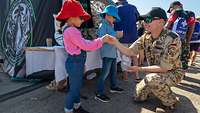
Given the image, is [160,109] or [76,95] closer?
[76,95]

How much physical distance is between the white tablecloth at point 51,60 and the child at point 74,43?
0.97m

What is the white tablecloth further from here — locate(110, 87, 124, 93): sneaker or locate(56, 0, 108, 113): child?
locate(56, 0, 108, 113): child

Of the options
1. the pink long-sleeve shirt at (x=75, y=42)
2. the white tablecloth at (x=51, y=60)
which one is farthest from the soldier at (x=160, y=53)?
the white tablecloth at (x=51, y=60)

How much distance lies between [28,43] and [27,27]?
321 millimetres

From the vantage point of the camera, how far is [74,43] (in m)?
4.23

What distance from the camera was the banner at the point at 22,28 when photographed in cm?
627

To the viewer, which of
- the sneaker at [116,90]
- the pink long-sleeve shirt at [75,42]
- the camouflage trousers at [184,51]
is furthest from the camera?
the camouflage trousers at [184,51]

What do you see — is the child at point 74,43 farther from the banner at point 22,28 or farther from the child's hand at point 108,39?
the banner at point 22,28

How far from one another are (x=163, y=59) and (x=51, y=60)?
2135mm

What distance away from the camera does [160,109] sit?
4.81m

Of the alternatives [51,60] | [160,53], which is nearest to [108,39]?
[160,53]

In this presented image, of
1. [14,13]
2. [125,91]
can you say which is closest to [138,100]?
[125,91]

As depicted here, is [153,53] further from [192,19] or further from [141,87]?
[192,19]

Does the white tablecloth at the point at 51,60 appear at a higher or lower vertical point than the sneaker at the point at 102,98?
higher
